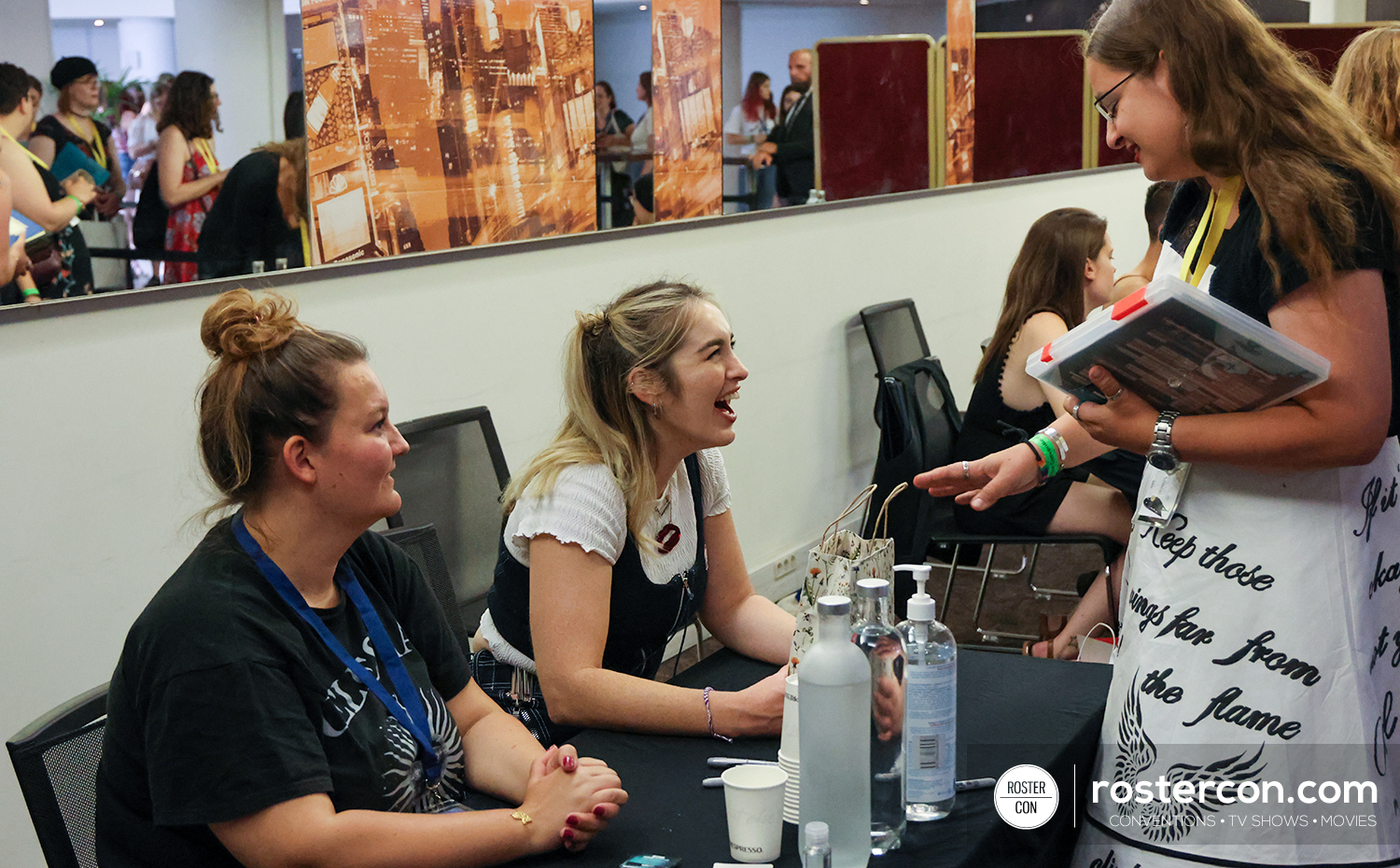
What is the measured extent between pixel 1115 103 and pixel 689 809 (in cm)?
96

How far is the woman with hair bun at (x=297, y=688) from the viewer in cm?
122

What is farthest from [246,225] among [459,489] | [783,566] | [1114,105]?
[783,566]

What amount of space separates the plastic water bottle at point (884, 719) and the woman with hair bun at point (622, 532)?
434 mm

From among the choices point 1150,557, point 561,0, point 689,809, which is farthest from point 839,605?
point 561,0

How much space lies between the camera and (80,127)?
6.46ft

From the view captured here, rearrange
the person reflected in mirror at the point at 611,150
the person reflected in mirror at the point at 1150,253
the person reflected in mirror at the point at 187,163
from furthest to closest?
the person reflected in mirror at the point at 1150,253
the person reflected in mirror at the point at 611,150
the person reflected in mirror at the point at 187,163

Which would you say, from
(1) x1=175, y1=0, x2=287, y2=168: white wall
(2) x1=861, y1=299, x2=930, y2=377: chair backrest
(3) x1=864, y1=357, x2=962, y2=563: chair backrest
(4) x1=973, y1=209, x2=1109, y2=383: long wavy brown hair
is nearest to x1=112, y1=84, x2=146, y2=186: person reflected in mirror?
(1) x1=175, y1=0, x2=287, y2=168: white wall

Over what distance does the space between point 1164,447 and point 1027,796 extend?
0.43 metres

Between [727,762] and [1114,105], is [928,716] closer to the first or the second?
[727,762]

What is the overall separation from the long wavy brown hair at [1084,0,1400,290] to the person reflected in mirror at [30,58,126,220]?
5.14 ft

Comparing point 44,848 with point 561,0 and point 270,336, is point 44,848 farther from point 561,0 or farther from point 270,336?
point 561,0

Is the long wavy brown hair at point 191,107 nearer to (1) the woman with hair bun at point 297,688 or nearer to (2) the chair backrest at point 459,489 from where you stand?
(2) the chair backrest at point 459,489

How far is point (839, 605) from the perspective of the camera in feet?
3.72

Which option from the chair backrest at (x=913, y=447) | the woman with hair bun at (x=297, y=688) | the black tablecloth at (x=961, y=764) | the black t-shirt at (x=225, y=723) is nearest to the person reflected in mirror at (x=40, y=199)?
the woman with hair bun at (x=297, y=688)
